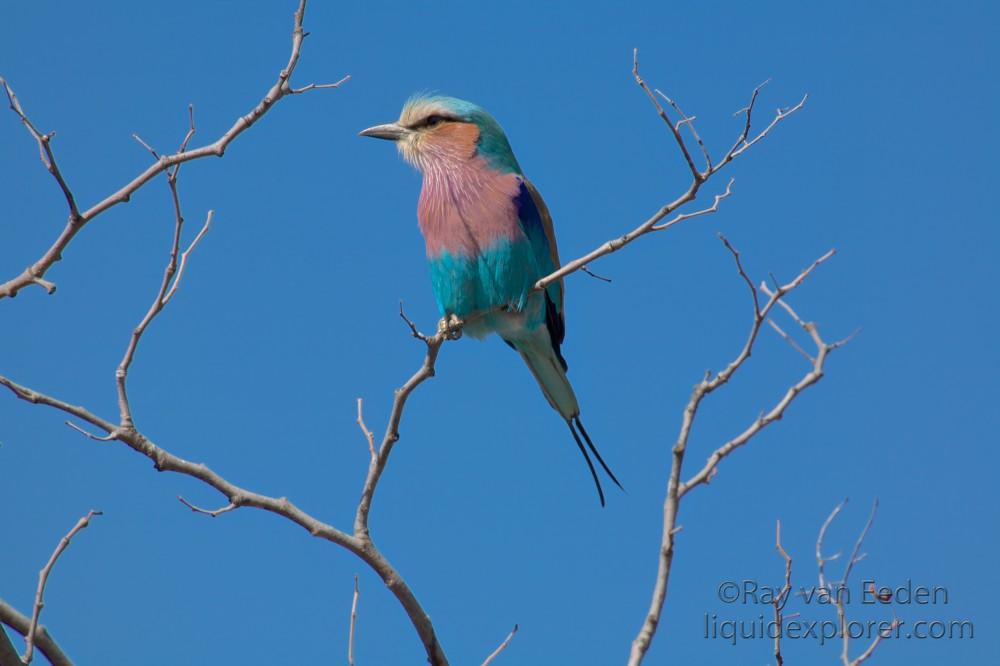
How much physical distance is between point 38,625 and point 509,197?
2627 mm

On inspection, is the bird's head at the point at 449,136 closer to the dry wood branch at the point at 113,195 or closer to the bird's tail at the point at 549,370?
the bird's tail at the point at 549,370

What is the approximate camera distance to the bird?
4.61m

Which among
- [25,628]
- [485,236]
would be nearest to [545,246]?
[485,236]

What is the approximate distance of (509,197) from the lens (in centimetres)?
473

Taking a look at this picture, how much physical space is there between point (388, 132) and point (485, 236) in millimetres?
924

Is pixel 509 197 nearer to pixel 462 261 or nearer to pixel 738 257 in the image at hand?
pixel 462 261

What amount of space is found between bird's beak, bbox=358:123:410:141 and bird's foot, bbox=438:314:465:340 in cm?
102

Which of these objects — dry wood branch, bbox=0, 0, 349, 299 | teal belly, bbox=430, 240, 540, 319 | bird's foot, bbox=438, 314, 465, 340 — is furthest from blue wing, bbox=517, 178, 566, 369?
dry wood branch, bbox=0, 0, 349, 299

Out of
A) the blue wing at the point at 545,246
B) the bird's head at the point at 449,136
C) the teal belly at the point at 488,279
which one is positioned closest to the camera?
the teal belly at the point at 488,279

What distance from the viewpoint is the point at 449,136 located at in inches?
→ 196

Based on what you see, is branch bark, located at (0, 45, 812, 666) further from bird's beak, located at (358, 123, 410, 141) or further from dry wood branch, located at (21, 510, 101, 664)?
bird's beak, located at (358, 123, 410, 141)

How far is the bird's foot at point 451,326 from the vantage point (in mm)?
4616

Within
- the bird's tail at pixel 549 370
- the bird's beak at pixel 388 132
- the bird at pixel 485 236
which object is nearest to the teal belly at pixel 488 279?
the bird at pixel 485 236

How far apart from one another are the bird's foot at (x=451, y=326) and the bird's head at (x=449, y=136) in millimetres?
704
